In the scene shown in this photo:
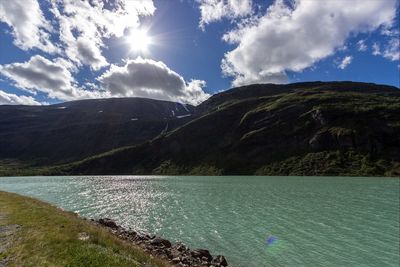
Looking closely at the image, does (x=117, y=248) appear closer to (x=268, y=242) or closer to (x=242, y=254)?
A: (x=242, y=254)

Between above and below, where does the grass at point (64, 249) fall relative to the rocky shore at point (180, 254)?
above

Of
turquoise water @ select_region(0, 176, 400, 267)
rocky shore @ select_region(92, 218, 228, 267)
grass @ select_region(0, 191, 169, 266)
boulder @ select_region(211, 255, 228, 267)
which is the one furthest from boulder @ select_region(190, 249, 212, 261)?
grass @ select_region(0, 191, 169, 266)

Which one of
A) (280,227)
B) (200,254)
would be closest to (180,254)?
(200,254)

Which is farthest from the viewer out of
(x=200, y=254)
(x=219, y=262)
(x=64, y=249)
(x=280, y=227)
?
(x=280, y=227)

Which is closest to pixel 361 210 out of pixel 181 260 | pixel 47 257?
pixel 181 260

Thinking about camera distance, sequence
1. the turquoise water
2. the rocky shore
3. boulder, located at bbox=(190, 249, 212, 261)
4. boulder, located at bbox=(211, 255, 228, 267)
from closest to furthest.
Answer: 1. the rocky shore
2. boulder, located at bbox=(211, 255, 228, 267)
3. boulder, located at bbox=(190, 249, 212, 261)
4. the turquoise water

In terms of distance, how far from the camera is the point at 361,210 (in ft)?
172

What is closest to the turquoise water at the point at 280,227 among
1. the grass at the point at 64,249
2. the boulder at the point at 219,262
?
the boulder at the point at 219,262

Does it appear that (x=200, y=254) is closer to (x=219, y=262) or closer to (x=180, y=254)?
(x=180, y=254)

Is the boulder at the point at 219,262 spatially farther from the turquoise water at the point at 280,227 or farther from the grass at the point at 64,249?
the grass at the point at 64,249

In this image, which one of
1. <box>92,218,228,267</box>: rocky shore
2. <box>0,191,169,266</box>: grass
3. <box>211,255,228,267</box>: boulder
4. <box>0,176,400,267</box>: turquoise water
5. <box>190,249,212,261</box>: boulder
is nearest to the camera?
<box>0,191,169,266</box>: grass

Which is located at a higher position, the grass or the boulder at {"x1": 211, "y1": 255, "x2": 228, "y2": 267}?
the grass

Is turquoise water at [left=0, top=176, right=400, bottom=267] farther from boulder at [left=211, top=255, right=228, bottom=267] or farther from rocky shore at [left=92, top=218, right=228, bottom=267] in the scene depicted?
rocky shore at [left=92, top=218, right=228, bottom=267]

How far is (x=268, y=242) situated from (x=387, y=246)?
39.9 ft
